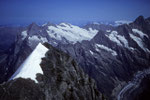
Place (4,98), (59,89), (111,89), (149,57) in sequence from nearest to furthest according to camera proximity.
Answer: (4,98) → (59,89) → (111,89) → (149,57)

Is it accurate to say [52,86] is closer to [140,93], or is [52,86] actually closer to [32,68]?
[32,68]

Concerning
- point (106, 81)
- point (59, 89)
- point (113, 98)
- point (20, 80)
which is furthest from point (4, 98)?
point (106, 81)

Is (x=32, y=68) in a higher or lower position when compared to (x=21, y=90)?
higher

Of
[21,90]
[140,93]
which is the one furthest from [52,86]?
[140,93]

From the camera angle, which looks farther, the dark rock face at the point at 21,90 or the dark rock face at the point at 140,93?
the dark rock face at the point at 140,93

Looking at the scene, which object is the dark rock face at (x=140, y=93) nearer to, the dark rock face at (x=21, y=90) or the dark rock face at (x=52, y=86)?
the dark rock face at (x=52, y=86)

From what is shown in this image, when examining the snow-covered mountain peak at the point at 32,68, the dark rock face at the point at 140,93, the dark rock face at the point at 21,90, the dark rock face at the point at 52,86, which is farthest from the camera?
the dark rock face at the point at 140,93

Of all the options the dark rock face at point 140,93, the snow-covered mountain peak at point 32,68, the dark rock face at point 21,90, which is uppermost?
the snow-covered mountain peak at point 32,68

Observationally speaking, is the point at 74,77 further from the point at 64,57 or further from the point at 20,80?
the point at 20,80

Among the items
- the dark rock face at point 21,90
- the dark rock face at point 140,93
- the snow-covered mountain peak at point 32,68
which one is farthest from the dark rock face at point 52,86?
the dark rock face at point 140,93
